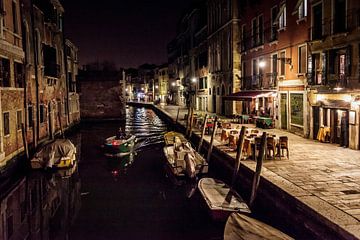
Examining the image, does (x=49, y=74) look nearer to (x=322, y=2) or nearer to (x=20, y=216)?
(x=20, y=216)

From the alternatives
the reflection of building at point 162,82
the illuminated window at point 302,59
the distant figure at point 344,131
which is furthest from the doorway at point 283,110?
the reflection of building at point 162,82

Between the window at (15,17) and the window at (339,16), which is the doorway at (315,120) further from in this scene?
the window at (15,17)

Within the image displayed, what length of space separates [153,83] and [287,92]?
75020 millimetres

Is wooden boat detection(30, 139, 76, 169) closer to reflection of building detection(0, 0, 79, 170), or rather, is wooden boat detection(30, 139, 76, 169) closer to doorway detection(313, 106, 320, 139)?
reflection of building detection(0, 0, 79, 170)

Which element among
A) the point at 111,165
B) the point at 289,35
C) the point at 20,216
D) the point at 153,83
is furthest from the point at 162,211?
the point at 153,83

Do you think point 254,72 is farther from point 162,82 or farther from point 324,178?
point 162,82

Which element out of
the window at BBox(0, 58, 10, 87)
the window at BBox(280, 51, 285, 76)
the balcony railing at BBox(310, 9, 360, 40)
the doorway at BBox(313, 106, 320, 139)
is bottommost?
the doorway at BBox(313, 106, 320, 139)

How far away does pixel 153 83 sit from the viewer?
311ft

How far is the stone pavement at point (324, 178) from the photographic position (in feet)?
26.7

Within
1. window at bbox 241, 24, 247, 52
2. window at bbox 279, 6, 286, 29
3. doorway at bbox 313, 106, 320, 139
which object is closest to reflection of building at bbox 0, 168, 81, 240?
doorway at bbox 313, 106, 320, 139

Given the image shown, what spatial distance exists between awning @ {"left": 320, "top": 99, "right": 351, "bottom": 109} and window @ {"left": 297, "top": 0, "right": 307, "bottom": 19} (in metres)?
4.94

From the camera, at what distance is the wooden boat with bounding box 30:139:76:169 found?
54.5ft

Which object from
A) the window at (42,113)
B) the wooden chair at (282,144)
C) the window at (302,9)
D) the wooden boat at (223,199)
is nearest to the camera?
the wooden boat at (223,199)

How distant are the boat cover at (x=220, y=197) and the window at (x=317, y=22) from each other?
940cm
